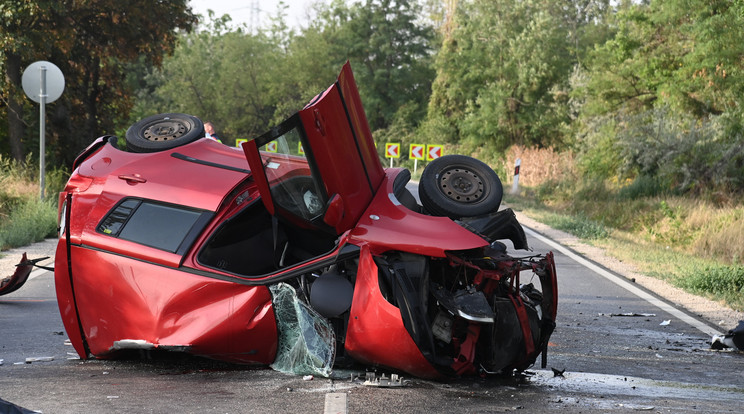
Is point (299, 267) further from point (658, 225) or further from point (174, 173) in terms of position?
point (658, 225)

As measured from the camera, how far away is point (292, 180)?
585 cm

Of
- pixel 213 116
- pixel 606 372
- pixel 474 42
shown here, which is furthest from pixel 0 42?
pixel 213 116

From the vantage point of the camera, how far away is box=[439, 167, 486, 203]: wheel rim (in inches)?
272

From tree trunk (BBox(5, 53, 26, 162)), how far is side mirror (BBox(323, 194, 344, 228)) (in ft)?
60.2

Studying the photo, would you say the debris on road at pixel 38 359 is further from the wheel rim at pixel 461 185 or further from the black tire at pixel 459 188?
the wheel rim at pixel 461 185

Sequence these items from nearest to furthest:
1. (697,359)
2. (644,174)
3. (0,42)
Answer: (697,359) → (0,42) → (644,174)

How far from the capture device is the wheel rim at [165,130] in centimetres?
715

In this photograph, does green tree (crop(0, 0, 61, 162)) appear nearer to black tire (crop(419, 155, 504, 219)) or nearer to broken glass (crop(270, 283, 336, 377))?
black tire (crop(419, 155, 504, 219))

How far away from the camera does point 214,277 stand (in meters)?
5.93

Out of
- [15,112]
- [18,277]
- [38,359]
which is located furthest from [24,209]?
[38,359]

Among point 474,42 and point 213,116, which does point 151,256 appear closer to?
point 474,42

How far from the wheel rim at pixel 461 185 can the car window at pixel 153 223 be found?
179 cm

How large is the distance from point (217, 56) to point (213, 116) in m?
5.92

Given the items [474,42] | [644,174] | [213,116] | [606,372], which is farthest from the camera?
[213,116]
